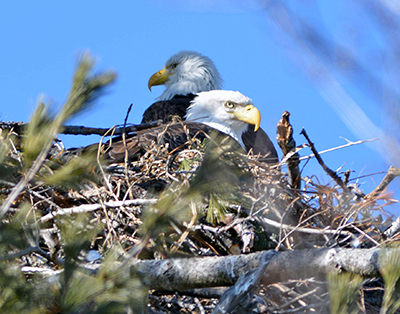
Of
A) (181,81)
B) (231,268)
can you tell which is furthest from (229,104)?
(231,268)

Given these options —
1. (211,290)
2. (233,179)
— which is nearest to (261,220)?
(211,290)

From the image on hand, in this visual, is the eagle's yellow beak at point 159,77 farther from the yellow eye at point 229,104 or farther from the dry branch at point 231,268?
the dry branch at point 231,268

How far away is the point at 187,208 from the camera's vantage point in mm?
2053

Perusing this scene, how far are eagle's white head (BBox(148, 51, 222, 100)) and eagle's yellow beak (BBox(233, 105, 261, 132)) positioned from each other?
79.5 inches

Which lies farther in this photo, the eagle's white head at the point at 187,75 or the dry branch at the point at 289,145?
the eagle's white head at the point at 187,75

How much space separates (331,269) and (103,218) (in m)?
1.49

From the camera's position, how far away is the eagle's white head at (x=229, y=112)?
5.41 metres

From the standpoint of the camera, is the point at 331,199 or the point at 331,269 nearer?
the point at 331,269

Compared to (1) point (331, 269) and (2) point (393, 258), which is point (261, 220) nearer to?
(1) point (331, 269)

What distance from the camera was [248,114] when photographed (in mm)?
5395

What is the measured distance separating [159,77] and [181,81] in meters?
0.41

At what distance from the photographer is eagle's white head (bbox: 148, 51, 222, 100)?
7.46 metres

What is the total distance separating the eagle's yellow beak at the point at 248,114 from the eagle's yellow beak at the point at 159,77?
98.4 inches

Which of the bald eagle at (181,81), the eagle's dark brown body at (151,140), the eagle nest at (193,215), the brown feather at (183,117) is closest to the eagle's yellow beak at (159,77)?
the bald eagle at (181,81)
